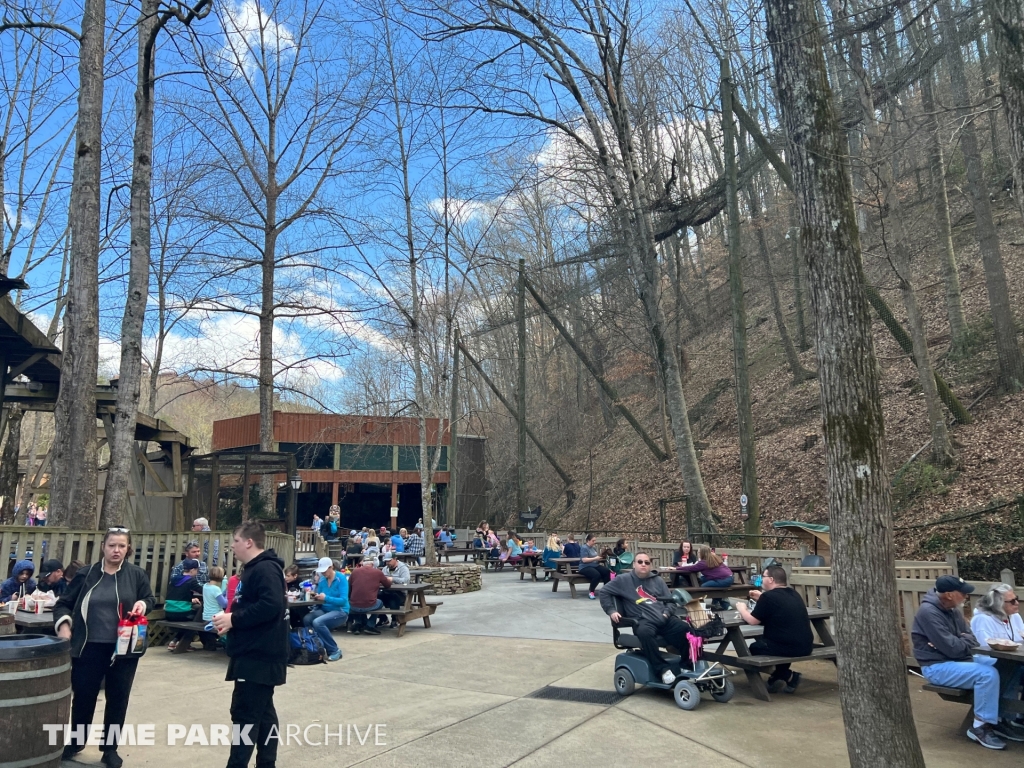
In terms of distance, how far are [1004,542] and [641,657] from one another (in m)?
8.98

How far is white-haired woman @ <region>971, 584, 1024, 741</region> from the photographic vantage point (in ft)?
18.0

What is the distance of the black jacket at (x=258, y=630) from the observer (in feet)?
13.6

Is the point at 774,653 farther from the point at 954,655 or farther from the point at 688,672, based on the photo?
the point at 954,655

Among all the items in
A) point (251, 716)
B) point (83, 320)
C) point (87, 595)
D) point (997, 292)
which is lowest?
point (251, 716)

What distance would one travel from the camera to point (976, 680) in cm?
539

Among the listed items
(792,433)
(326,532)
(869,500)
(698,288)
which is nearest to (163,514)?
(326,532)

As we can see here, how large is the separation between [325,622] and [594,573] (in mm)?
6791

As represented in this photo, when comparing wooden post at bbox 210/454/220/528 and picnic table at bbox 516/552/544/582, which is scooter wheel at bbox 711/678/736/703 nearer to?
picnic table at bbox 516/552/544/582

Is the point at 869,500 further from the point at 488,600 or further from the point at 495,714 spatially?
the point at 488,600

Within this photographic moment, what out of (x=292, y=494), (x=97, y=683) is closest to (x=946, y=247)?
(x=97, y=683)

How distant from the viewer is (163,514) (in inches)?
817

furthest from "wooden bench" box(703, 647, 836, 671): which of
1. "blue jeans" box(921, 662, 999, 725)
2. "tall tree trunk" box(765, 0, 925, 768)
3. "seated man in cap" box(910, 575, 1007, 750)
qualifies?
"tall tree trunk" box(765, 0, 925, 768)

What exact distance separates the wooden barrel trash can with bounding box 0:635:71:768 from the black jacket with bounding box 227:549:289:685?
37.1 inches

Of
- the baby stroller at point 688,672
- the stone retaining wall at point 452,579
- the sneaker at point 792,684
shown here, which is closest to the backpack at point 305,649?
the baby stroller at point 688,672
